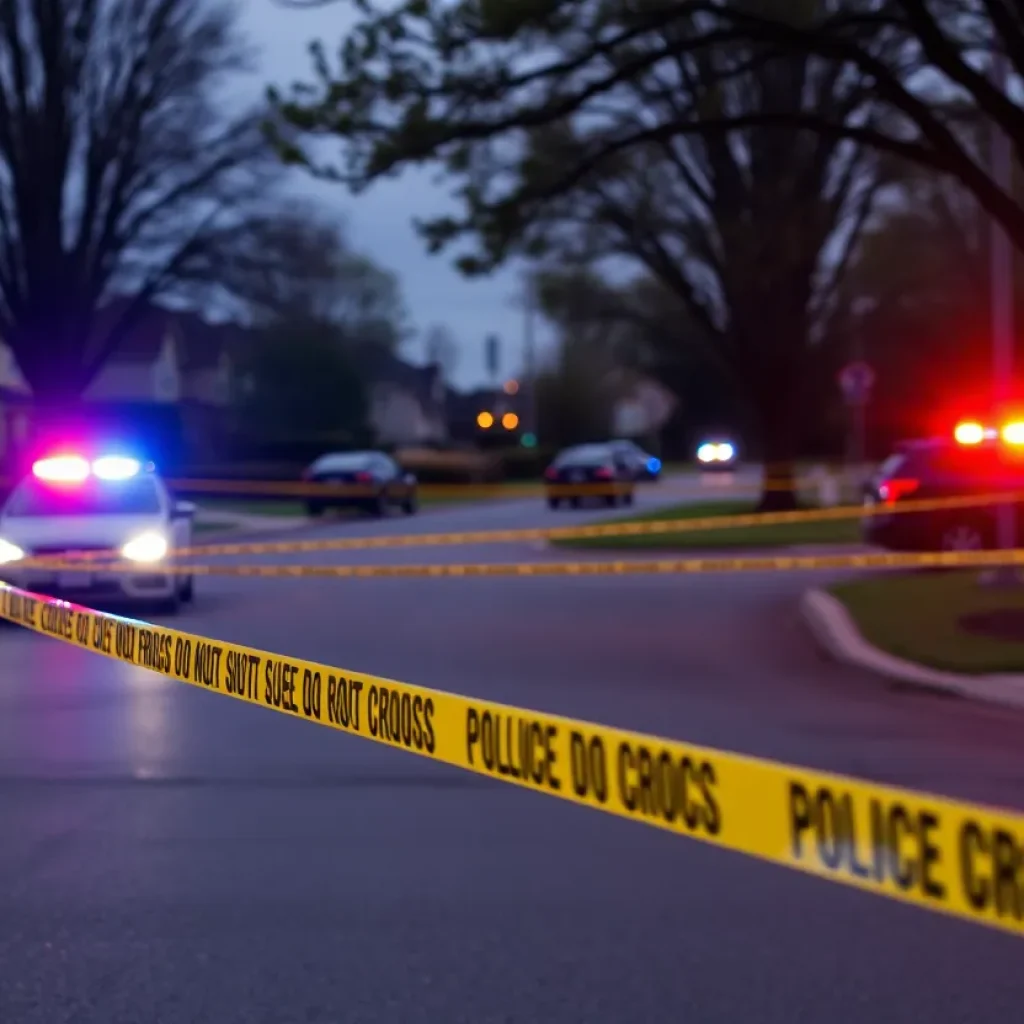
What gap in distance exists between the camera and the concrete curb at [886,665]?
11797 millimetres

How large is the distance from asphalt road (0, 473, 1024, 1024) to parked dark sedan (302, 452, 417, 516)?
25307 mm

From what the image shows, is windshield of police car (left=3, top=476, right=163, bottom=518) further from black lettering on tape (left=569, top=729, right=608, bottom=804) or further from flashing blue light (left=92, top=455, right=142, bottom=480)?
black lettering on tape (left=569, top=729, right=608, bottom=804)

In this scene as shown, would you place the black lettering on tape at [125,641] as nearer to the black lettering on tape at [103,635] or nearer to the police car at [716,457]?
the black lettering on tape at [103,635]

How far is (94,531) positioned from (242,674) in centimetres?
1177

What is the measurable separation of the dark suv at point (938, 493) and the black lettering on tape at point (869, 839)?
726 inches

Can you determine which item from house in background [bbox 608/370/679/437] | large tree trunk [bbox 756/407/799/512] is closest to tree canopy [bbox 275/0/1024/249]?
large tree trunk [bbox 756/407/799/512]

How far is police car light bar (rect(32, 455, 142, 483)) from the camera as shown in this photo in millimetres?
18734

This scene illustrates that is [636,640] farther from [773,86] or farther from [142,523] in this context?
[773,86]

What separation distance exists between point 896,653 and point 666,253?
20595mm

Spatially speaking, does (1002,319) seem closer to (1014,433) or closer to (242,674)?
(1014,433)

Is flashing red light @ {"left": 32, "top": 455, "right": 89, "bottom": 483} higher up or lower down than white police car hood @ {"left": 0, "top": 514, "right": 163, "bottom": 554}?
higher up

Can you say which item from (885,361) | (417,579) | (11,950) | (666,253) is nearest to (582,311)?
(666,253)

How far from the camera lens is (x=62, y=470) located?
19062mm

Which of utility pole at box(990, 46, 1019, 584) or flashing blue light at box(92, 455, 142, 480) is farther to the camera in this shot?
flashing blue light at box(92, 455, 142, 480)
